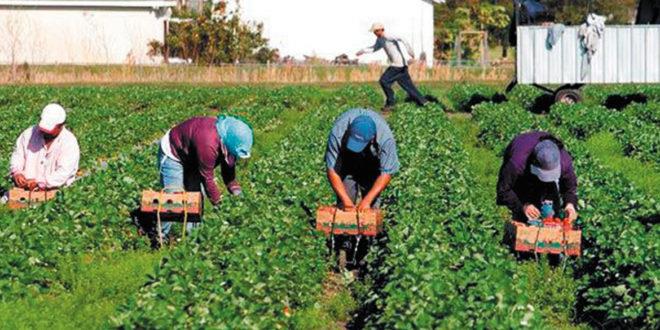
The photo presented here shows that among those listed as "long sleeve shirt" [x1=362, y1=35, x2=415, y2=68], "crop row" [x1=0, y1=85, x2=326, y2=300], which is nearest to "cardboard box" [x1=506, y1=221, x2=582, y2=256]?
"crop row" [x1=0, y1=85, x2=326, y2=300]

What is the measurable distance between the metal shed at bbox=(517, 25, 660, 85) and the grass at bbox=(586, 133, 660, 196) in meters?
7.74

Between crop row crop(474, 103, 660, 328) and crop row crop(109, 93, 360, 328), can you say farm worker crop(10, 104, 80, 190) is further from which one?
crop row crop(474, 103, 660, 328)

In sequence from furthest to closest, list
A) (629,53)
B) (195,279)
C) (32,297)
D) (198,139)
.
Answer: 1. (629,53)
2. (198,139)
3. (32,297)
4. (195,279)

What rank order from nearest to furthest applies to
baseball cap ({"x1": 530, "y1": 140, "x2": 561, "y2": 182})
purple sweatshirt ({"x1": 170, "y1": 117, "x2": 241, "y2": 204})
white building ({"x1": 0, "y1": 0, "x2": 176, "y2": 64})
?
baseball cap ({"x1": 530, "y1": 140, "x2": 561, "y2": 182}) → purple sweatshirt ({"x1": 170, "y1": 117, "x2": 241, "y2": 204}) → white building ({"x1": 0, "y1": 0, "x2": 176, "y2": 64})

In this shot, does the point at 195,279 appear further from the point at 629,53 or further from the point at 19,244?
the point at 629,53

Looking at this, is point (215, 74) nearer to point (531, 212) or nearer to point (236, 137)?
Answer: point (236, 137)

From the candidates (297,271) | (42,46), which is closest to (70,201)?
(297,271)

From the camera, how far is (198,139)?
37.0 ft

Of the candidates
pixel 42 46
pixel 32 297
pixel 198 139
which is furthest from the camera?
pixel 42 46

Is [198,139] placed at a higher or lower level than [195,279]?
higher

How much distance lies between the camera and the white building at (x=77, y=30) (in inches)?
2184

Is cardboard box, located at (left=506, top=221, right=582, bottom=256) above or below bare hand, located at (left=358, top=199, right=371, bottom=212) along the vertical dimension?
below

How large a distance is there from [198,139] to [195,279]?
284 cm

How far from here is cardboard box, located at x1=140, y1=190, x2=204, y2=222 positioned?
454 inches
